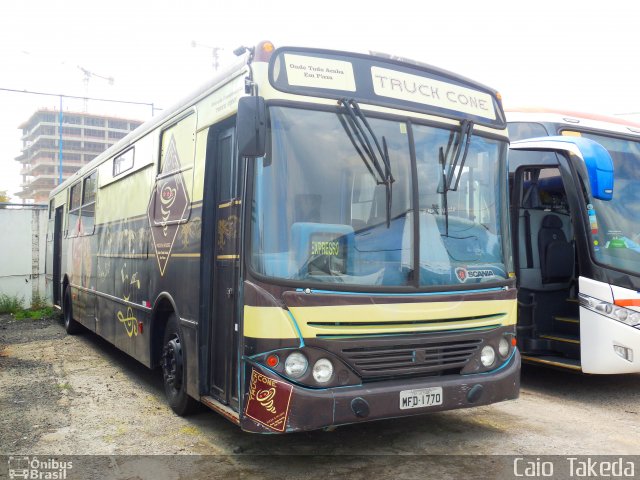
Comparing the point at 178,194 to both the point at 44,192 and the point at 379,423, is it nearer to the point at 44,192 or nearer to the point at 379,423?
the point at 379,423

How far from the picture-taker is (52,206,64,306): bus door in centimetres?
1348

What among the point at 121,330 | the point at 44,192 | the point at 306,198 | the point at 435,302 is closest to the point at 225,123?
the point at 306,198

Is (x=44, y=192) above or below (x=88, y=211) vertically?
above

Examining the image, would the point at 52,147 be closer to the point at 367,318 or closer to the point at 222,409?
the point at 222,409

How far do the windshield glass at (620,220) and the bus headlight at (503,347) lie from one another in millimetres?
2233

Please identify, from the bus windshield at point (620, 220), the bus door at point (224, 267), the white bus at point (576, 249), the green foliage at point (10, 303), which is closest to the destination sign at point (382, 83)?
the bus door at point (224, 267)

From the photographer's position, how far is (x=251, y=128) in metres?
4.14

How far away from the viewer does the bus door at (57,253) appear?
13484 mm

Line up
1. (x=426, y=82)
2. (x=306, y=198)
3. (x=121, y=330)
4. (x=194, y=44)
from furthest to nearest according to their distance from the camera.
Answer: (x=194, y=44), (x=121, y=330), (x=426, y=82), (x=306, y=198)

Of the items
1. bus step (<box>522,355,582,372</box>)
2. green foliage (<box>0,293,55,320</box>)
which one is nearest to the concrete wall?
green foliage (<box>0,293,55,320</box>)

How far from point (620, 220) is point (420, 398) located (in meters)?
3.94

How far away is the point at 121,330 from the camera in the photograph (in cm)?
781

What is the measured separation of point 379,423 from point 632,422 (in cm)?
238

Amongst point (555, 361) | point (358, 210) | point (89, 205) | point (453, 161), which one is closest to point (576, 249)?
point (555, 361)
